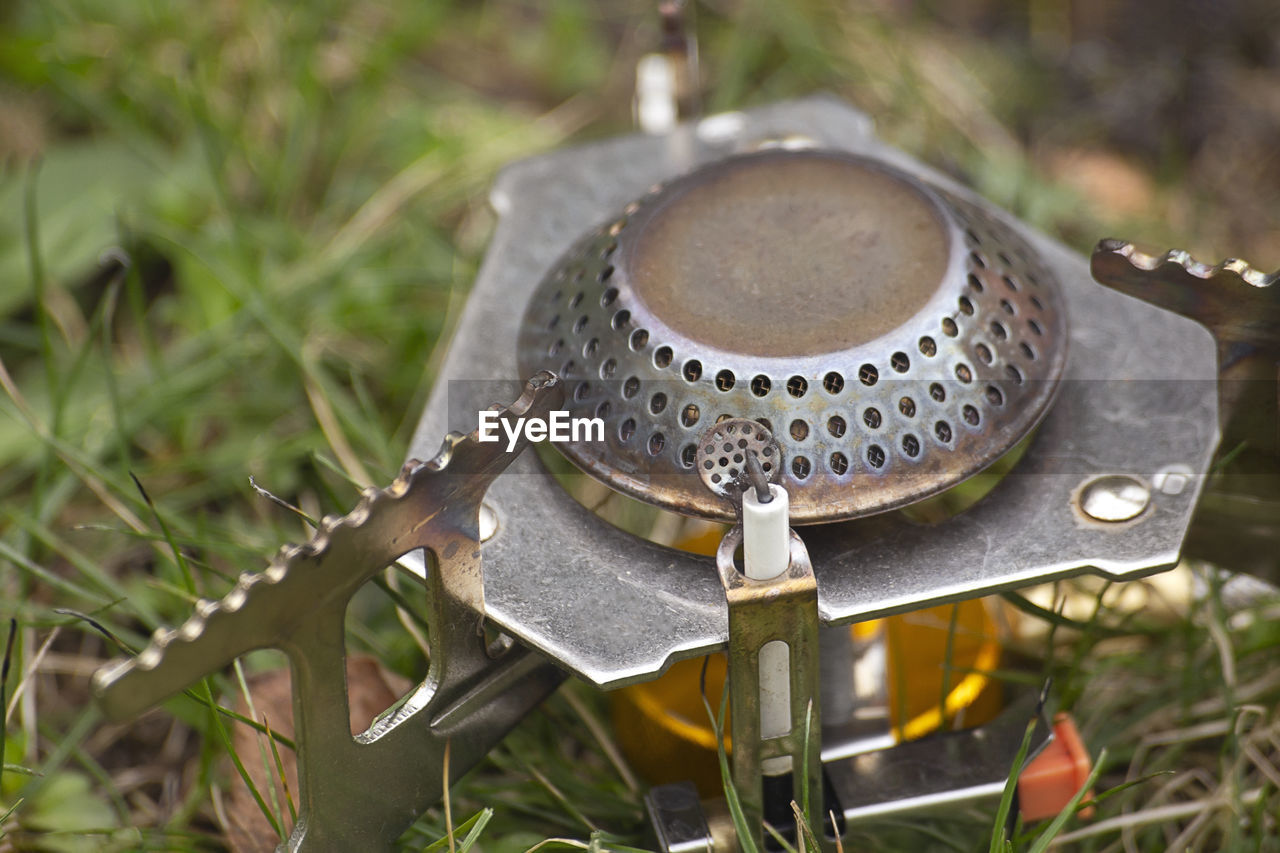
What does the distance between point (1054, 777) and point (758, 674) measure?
54cm

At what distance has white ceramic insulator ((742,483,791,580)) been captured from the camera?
3.60ft

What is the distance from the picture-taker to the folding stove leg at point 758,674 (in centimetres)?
113

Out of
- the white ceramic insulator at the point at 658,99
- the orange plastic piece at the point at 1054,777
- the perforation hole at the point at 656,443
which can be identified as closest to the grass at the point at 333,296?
the orange plastic piece at the point at 1054,777

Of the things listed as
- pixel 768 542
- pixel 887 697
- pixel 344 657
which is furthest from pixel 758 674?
pixel 887 697

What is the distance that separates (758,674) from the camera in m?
Answer: 1.18

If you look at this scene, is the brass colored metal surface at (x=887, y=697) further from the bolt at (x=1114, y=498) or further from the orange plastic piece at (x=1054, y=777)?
the bolt at (x=1114, y=498)

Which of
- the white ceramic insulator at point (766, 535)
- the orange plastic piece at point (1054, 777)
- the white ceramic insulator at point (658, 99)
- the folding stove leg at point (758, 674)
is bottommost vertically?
the orange plastic piece at point (1054, 777)

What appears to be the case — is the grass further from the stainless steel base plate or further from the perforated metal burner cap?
the perforated metal burner cap

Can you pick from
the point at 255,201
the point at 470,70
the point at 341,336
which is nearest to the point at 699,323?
the point at 341,336

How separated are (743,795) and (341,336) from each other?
131 cm

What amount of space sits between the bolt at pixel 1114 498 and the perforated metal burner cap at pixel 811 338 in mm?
98

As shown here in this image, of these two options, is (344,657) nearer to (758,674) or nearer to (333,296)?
(758,674)

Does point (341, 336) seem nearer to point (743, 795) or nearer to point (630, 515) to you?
point (630, 515)

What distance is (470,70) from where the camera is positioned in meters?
3.07
